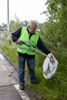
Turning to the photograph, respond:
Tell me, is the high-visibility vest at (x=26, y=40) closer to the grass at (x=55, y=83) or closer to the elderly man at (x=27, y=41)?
the elderly man at (x=27, y=41)

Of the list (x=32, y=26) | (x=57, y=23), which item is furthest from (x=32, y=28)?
(x=57, y=23)

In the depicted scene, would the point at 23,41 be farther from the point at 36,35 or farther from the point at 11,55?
the point at 11,55

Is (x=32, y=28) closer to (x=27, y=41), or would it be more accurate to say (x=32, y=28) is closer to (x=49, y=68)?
(x=27, y=41)

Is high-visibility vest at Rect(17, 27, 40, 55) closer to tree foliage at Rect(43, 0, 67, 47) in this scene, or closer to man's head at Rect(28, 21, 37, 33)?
man's head at Rect(28, 21, 37, 33)

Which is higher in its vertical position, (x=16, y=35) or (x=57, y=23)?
(x=57, y=23)

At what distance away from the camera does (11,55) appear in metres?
10.7

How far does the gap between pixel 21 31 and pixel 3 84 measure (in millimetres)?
1562

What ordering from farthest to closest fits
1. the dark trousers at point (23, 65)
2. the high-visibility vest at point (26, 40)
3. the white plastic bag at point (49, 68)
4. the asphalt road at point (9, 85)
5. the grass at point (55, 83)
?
the dark trousers at point (23, 65) → the high-visibility vest at point (26, 40) → the asphalt road at point (9, 85) → the white plastic bag at point (49, 68) → the grass at point (55, 83)

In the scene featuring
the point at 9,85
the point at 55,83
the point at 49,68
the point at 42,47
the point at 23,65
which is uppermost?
the point at 42,47

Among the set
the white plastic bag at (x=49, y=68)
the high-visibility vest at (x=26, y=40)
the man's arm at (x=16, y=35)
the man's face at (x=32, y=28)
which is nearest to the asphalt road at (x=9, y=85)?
the white plastic bag at (x=49, y=68)

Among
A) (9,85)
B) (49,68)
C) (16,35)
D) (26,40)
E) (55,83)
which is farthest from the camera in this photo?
(9,85)

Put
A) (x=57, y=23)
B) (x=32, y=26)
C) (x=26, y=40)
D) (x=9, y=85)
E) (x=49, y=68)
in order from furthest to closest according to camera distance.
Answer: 1. (x=9, y=85)
2. (x=57, y=23)
3. (x=26, y=40)
4. (x=32, y=26)
5. (x=49, y=68)

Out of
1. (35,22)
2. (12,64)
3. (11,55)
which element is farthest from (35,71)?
(11,55)

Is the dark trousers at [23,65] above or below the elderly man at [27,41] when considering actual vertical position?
below
